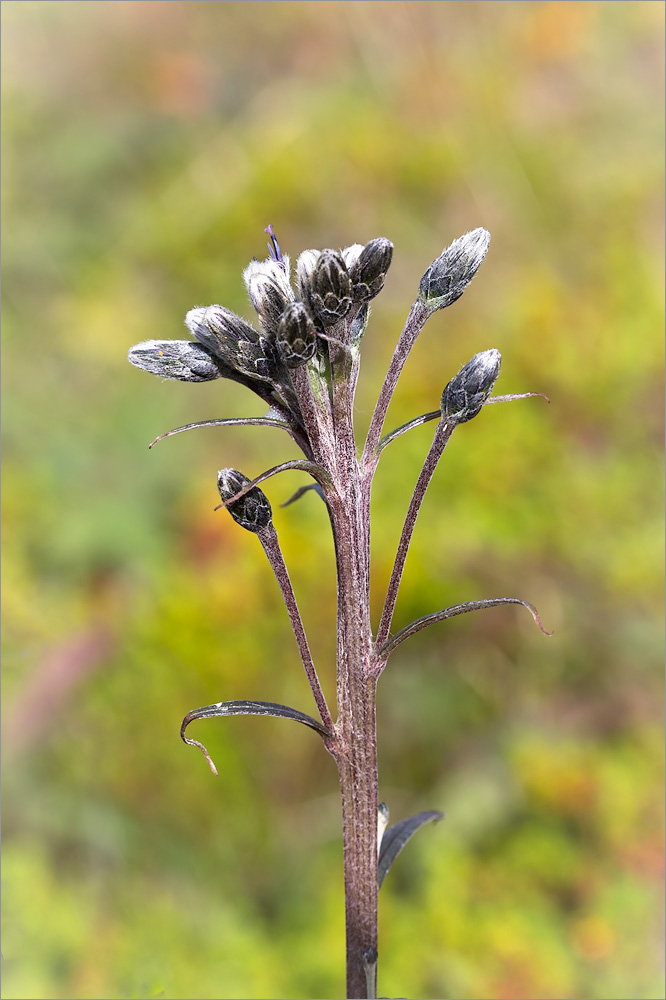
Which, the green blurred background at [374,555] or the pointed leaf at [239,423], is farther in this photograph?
the green blurred background at [374,555]

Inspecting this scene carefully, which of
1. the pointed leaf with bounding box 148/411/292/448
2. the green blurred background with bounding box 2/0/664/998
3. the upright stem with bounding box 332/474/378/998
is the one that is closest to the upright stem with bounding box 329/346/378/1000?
the upright stem with bounding box 332/474/378/998

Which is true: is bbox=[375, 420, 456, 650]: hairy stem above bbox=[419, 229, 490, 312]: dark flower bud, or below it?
below

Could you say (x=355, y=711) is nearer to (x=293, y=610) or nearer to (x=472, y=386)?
(x=293, y=610)

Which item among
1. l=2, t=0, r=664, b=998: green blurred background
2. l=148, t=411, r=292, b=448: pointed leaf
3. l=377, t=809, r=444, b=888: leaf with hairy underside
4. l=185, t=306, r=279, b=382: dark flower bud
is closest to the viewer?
l=148, t=411, r=292, b=448: pointed leaf

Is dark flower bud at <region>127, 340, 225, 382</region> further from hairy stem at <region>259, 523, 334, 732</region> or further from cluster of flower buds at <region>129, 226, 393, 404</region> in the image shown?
hairy stem at <region>259, 523, 334, 732</region>

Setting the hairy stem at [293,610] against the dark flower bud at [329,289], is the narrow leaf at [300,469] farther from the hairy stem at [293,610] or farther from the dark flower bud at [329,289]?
the dark flower bud at [329,289]

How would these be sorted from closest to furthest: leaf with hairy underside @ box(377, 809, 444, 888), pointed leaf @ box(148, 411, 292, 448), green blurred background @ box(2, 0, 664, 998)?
1. pointed leaf @ box(148, 411, 292, 448)
2. leaf with hairy underside @ box(377, 809, 444, 888)
3. green blurred background @ box(2, 0, 664, 998)

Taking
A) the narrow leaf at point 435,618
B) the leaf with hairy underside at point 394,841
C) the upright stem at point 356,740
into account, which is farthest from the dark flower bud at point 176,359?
the leaf with hairy underside at point 394,841

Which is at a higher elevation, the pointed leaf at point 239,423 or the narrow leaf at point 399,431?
the narrow leaf at point 399,431
